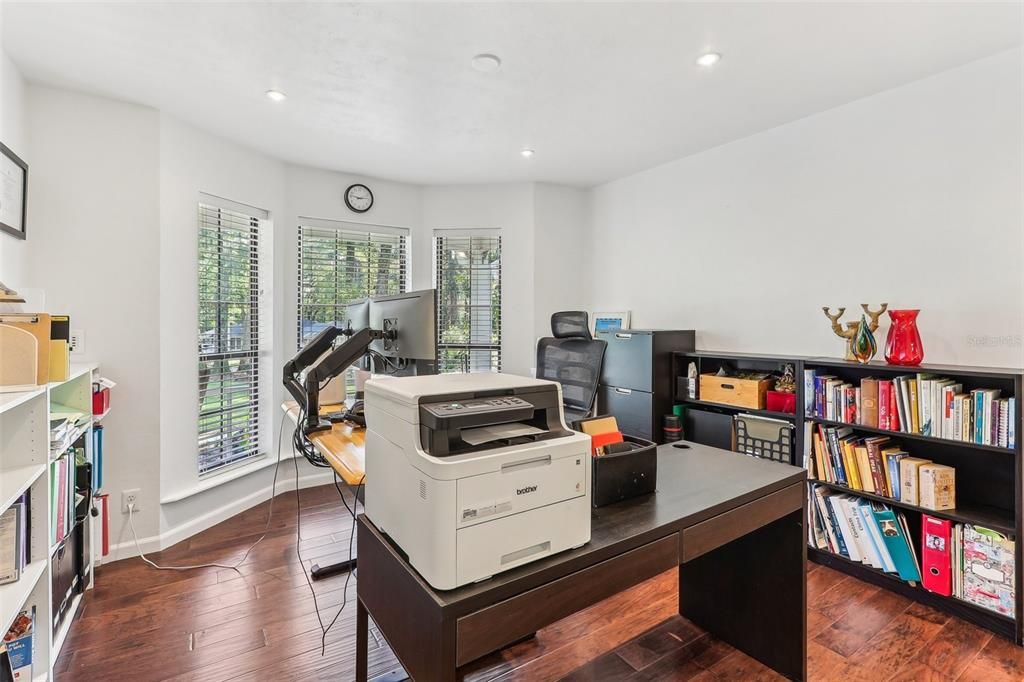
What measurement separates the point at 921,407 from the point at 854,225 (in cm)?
108

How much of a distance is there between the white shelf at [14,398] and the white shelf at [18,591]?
550 millimetres

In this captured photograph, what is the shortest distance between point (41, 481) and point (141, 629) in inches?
33.0

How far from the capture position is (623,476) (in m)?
1.40

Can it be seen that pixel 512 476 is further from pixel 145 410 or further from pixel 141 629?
pixel 145 410

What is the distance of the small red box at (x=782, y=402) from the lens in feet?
8.91

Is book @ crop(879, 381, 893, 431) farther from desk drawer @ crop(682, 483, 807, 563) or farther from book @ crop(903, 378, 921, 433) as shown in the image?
desk drawer @ crop(682, 483, 807, 563)

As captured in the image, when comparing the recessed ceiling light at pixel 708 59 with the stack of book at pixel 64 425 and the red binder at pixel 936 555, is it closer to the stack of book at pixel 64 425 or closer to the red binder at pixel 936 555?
the red binder at pixel 936 555

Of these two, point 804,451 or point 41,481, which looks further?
point 804,451

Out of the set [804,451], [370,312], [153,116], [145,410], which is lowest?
[804,451]

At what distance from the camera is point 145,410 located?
8.99ft

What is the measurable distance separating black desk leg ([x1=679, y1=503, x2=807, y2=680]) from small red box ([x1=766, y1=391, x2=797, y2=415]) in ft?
3.73

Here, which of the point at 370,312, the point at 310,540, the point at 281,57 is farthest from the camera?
the point at 310,540

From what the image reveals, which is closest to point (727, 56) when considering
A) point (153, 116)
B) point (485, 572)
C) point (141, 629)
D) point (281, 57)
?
point (281, 57)

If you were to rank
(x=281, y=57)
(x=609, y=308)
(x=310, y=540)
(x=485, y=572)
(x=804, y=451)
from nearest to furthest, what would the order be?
(x=485, y=572) → (x=281, y=57) → (x=804, y=451) → (x=310, y=540) → (x=609, y=308)
